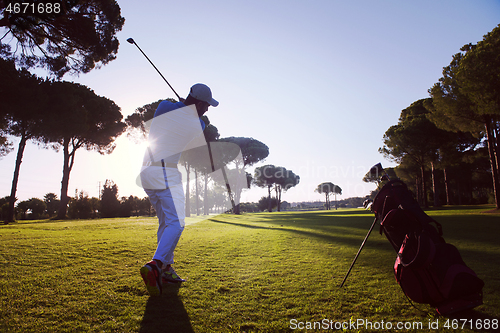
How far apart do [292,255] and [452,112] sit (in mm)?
21762

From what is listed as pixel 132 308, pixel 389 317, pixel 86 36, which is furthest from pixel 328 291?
pixel 86 36

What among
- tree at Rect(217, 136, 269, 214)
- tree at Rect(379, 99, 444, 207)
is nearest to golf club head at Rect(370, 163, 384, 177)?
tree at Rect(379, 99, 444, 207)

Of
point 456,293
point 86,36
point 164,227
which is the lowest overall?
point 456,293

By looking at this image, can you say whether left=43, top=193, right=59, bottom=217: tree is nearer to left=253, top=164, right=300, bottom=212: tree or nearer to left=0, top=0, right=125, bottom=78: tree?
left=253, top=164, right=300, bottom=212: tree

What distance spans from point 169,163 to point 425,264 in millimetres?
2999

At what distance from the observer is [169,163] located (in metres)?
3.39

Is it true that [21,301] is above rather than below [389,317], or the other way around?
above

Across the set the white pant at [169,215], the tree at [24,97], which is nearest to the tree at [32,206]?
the tree at [24,97]

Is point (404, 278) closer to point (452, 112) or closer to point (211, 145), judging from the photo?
point (452, 112)

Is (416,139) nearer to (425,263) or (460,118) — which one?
(460,118)

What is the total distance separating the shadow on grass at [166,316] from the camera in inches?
75.2

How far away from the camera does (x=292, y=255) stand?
4969mm

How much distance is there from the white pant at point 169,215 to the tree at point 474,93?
2006cm

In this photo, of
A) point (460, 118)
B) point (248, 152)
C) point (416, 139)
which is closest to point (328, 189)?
point (248, 152)
